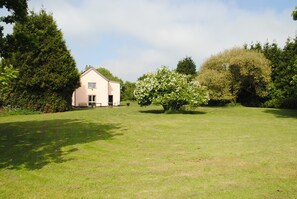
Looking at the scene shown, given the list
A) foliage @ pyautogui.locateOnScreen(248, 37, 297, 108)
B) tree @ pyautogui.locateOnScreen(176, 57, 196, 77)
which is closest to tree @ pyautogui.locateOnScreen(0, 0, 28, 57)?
foliage @ pyautogui.locateOnScreen(248, 37, 297, 108)

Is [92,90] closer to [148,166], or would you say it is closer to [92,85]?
[92,85]

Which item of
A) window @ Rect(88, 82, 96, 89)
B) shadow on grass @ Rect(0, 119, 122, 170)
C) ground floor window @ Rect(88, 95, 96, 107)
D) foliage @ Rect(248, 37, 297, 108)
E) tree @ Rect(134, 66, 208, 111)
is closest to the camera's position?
shadow on grass @ Rect(0, 119, 122, 170)

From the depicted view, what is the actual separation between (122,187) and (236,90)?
113 feet

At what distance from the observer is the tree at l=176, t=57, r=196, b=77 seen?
187ft

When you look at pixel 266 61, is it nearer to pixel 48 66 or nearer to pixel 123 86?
pixel 48 66

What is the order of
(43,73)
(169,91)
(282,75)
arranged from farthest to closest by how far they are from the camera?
(282,75) → (43,73) → (169,91)

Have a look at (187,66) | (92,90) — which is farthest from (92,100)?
(187,66)

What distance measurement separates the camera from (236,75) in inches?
1481

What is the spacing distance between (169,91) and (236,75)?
1595cm

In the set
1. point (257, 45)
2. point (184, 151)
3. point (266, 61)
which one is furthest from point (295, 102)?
point (184, 151)

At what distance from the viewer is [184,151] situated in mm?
9453

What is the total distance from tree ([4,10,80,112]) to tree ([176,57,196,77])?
29848mm

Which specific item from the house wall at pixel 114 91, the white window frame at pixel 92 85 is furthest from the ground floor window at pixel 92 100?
the house wall at pixel 114 91

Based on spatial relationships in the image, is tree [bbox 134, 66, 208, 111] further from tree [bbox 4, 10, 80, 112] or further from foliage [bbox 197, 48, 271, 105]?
foliage [bbox 197, 48, 271, 105]
